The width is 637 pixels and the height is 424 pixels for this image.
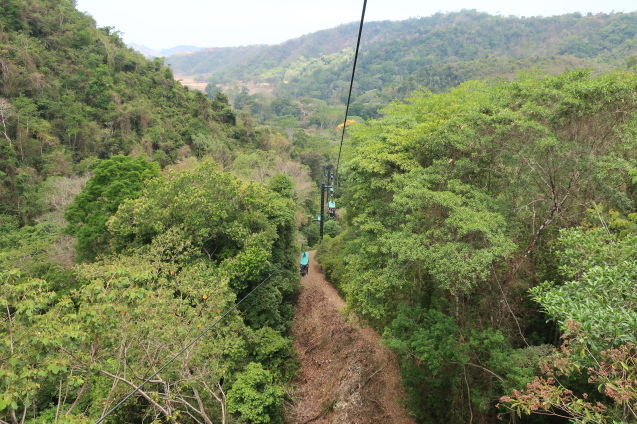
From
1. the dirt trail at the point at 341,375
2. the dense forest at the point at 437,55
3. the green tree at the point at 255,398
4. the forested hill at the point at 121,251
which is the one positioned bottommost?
the dirt trail at the point at 341,375

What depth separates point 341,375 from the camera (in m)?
11.1

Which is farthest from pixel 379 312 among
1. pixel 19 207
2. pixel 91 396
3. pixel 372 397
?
pixel 19 207

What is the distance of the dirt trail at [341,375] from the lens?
9906 millimetres

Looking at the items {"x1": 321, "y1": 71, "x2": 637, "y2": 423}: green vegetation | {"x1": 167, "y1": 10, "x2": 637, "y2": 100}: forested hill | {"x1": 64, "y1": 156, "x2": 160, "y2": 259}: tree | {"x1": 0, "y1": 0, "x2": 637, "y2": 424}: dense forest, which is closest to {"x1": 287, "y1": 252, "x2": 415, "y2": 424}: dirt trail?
{"x1": 0, "y1": 0, "x2": 637, "y2": 424}: dense forest

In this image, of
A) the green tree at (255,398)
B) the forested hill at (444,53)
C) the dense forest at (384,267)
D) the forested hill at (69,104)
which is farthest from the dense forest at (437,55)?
the green tree at (255,398)

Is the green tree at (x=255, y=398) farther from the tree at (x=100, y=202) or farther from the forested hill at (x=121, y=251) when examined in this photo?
the tree at (x=100, y=202)

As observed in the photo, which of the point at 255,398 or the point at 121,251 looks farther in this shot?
the point at 121,251

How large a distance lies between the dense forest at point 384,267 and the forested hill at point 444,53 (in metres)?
47.3

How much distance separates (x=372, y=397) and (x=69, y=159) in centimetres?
2251

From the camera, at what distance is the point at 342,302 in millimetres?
15492

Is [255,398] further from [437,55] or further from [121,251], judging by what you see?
[437,55]

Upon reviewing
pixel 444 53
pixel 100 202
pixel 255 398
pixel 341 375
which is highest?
pixel 444 53

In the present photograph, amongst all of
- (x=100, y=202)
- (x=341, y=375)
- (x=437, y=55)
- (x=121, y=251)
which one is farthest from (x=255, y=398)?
(x=437, y=55)

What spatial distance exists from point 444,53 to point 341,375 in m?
108
